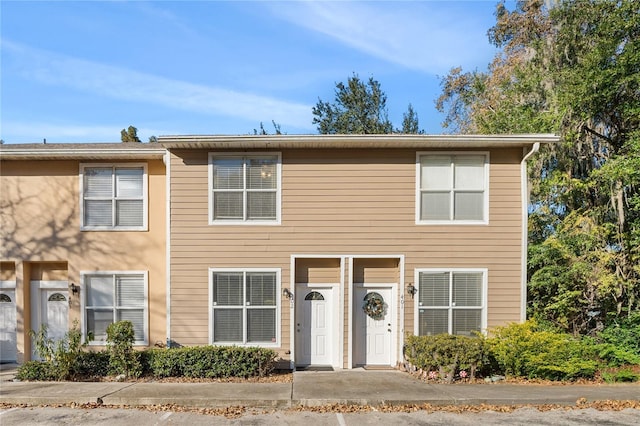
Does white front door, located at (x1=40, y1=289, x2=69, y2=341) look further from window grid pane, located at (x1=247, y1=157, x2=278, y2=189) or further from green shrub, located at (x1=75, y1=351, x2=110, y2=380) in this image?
window grid pane, located at (x1=247, y1=157, x2=278, y2=189)

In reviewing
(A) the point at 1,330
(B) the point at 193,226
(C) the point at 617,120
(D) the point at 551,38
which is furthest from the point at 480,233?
(A) the point at 1,330

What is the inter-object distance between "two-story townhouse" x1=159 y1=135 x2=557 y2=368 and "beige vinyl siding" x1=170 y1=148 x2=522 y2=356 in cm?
2

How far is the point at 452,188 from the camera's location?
9.26m

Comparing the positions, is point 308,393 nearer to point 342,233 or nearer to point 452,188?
point 342,233

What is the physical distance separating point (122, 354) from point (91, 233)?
305 centimetres

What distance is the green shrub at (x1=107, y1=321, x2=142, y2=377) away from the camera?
8406 millimetres

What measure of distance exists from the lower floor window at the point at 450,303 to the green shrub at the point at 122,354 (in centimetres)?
621

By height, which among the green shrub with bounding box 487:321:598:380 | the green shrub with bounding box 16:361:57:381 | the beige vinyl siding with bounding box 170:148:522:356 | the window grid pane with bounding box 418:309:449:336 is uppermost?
the beige vinyl siding with bounding box 170:148:522:356

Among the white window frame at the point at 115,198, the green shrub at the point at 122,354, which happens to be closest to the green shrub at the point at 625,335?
the green shrub at the point at 122,354

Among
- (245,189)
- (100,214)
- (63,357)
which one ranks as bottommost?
(63,357)

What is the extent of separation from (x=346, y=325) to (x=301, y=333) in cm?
108

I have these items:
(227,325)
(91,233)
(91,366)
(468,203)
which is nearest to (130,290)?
(91,233)

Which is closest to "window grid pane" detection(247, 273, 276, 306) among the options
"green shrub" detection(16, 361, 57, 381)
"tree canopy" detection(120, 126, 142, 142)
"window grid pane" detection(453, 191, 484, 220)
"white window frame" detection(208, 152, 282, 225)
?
"white window frame" detection(208, 152, 282, 225)

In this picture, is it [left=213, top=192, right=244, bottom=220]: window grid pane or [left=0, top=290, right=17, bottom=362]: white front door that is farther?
[left=0, top=290, right=17, bottom=362]: white front door
